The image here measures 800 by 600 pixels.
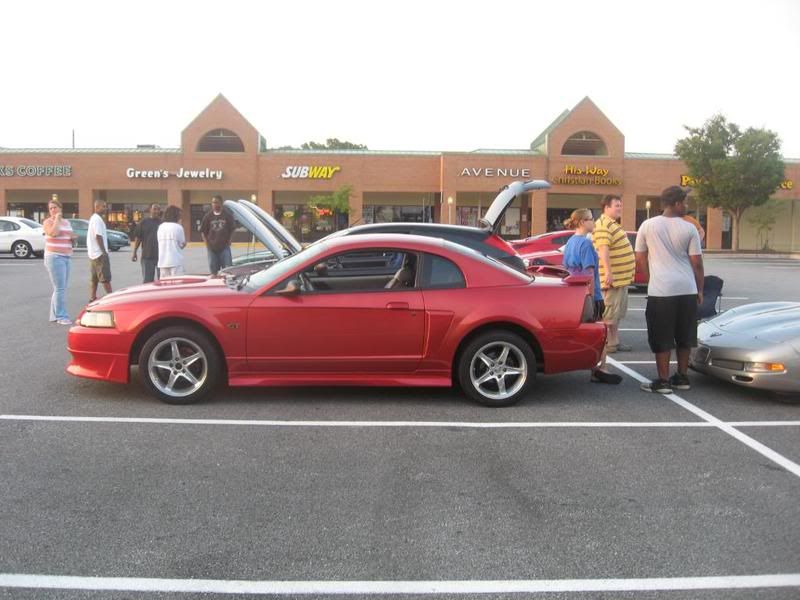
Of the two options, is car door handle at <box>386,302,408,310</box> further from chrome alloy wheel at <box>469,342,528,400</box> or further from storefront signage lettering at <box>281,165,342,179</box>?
storefront signage lettering at <box>281,165,342,179</box>

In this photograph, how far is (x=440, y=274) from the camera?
6.51m

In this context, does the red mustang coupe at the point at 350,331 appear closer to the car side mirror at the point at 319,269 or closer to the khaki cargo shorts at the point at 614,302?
the car side mirror at the point at 319,269

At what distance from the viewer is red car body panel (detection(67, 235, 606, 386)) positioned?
20.5ft

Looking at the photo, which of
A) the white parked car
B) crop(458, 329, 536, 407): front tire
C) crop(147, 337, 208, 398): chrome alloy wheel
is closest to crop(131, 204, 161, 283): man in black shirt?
crop(147, 337, 208, 398): chrome alloy wheel

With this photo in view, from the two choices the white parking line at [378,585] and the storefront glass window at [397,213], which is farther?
the storefront glass window at [397,213]

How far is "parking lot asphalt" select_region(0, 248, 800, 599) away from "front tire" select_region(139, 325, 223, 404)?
146 millimetres

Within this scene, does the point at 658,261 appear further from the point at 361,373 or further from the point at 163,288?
the point at 163,288

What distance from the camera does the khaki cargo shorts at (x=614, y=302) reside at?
27.8 ft

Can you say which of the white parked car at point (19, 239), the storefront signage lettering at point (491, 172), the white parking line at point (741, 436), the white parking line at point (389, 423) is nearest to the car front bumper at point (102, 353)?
the white parking line at point (389, 423)

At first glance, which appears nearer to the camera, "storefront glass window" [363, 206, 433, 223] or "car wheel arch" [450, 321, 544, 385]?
"car wheel arch" [450, 321, 544, 385]

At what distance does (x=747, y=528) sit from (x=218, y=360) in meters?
4.11

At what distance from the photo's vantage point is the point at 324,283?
6.52 m

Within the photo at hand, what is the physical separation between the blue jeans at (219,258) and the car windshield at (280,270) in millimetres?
5070

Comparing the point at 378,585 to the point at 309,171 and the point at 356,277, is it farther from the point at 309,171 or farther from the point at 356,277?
the point at 309,171
